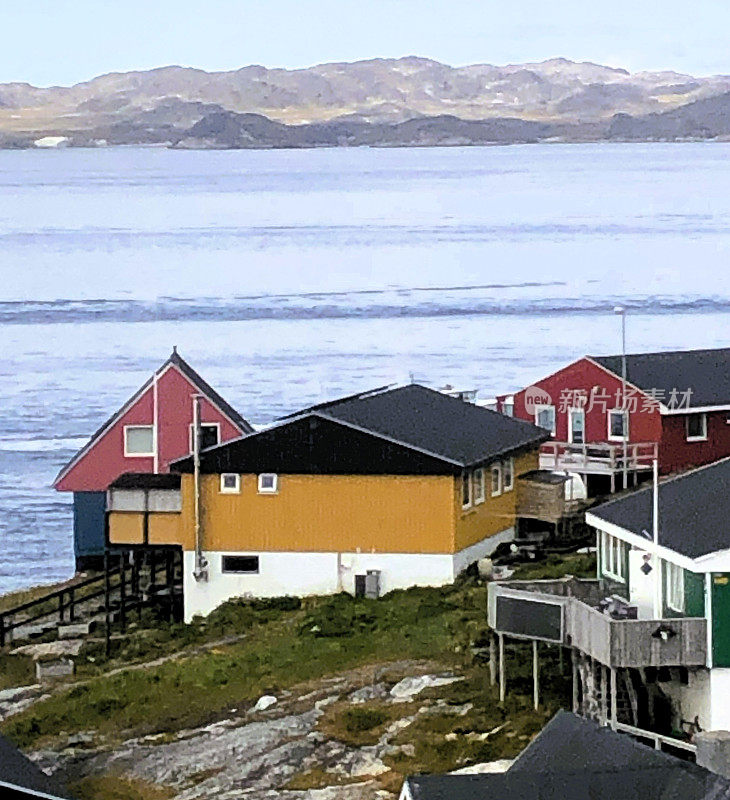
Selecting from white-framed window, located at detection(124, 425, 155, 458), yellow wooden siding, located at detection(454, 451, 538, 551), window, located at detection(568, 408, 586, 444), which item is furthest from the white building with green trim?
white-framed window, located at detection(124, 425, 155, 458)

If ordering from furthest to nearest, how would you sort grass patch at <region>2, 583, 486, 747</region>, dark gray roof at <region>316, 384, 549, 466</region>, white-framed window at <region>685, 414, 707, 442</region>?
white-framed window at <region>685, 414, 707, 442</region> < dark gray roof at <region>316, 384, 549, 466</region> < grass patch at <region>2, 583, 486, 747</region>

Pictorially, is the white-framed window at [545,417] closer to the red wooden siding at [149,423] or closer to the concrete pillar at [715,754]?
the red wooden siding at [149,423]

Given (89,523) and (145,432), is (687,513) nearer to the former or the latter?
(145,432)

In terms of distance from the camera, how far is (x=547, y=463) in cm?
3497

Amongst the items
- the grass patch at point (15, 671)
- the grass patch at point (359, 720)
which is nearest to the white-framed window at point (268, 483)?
the grass patch at point (15, 671)

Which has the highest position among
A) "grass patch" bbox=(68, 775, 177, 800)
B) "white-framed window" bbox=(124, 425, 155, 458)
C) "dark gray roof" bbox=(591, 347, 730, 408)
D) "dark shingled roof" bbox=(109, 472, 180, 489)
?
"dark gray roof" bbox=(591, 347, 730, 408)

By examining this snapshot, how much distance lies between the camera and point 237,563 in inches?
1159

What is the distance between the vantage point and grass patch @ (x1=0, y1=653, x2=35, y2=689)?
2708 cm

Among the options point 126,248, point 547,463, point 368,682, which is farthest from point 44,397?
point 126,248

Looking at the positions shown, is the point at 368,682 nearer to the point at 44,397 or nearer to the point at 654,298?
the point at 44,397

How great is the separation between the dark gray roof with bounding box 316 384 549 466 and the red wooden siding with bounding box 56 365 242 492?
293 cm

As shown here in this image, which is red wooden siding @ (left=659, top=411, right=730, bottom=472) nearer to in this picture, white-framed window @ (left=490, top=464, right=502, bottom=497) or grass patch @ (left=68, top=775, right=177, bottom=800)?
white-framed window @ (left=490, top=464, right=502, bottom=497)

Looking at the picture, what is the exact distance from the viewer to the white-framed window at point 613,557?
74.1 feet

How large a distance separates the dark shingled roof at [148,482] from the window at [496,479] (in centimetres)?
407
